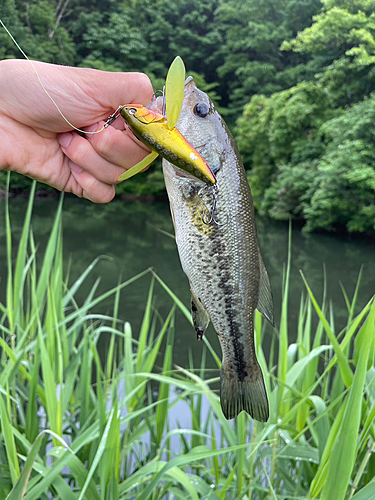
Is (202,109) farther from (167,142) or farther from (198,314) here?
(198,314)

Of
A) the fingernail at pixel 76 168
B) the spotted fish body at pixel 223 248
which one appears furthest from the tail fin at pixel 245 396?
the fingernail at pixel 76 168

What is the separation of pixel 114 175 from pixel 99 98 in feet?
0.75

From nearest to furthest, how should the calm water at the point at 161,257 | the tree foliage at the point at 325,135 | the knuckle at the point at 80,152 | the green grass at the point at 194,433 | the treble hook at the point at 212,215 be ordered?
1. the treble hook at the point at 212,215
2. the green grass at the point at 194,433
3. the knuckle at the point at 80,152
4. the calm water at the point at 161,257
5. the tree foliage at the point at 325,135

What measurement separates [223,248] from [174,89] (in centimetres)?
39

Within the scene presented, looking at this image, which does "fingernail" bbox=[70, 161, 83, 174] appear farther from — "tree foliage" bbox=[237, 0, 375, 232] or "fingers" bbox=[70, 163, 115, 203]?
"tree foliage" bbox=[237, 0, 375, 232]

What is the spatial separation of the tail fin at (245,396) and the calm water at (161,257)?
4.33m

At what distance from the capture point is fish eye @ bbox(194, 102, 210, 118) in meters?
0.97

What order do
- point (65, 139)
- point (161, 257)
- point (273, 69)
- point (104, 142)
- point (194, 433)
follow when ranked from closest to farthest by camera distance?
point (104, 142)
point (65, 139)
point (194, 433)
point (161, 257)
point (273, 69)

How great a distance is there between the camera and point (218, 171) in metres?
0.95

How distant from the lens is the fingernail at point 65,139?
1302 millimetres

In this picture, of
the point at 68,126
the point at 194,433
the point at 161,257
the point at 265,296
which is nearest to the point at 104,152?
the point at 68,126

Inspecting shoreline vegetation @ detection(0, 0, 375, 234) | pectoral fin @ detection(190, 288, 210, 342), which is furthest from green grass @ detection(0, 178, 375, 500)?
shoreline vegetation @ detection(0, 0, 375, 234)

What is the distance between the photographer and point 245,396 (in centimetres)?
102

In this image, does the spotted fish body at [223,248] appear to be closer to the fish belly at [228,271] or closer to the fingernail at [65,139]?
the fish belly at [228,271]
